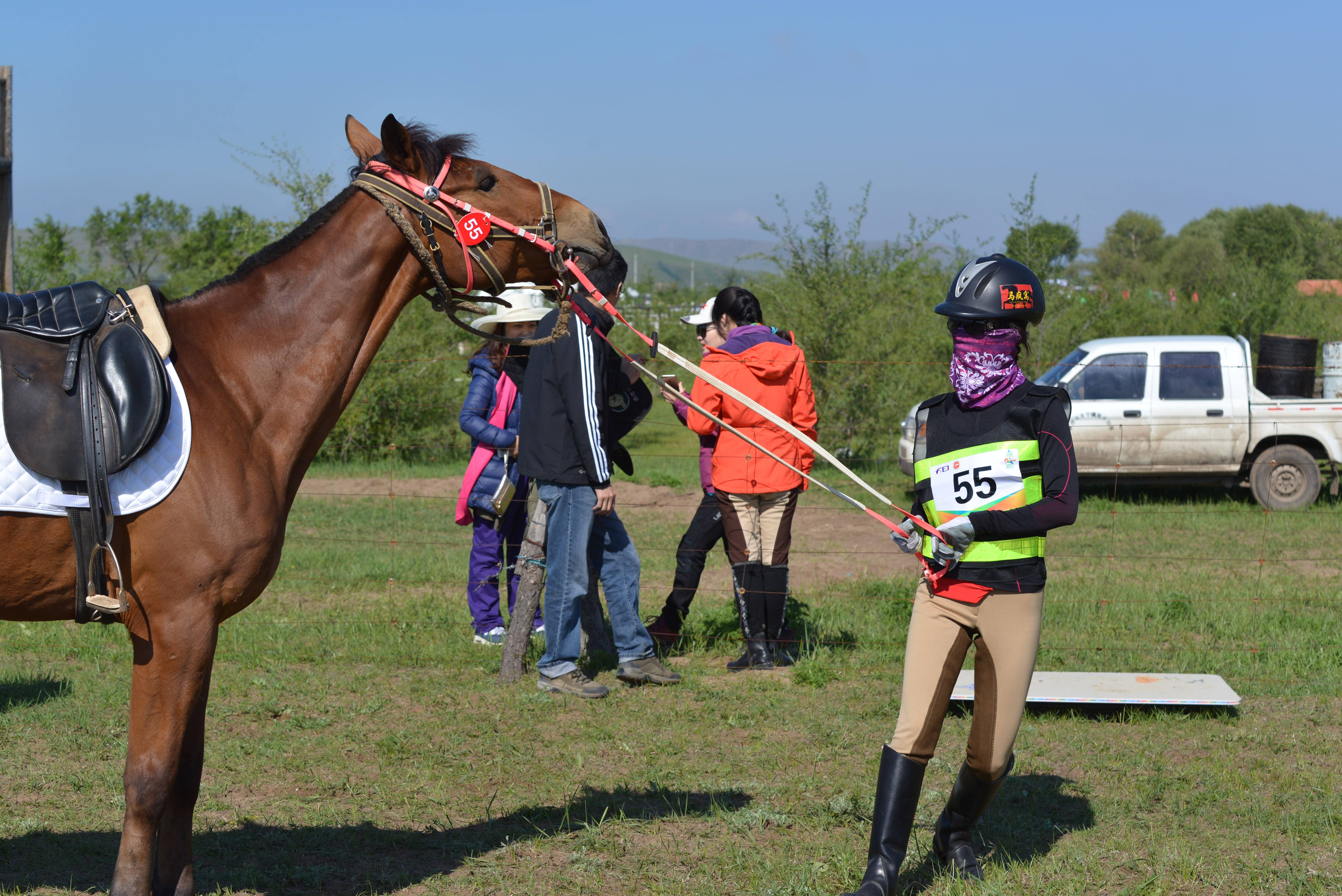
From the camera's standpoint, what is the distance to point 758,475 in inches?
247

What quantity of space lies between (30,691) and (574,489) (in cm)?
309

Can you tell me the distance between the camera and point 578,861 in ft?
12.2

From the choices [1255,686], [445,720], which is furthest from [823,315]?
[445,720]

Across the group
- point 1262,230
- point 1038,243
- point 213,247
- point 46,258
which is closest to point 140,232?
point 213,247

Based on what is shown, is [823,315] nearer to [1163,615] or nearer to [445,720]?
[1163,615]

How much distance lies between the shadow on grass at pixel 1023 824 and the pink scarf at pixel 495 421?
149 inches

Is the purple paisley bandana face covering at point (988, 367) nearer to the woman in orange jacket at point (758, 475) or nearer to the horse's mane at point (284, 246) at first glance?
the horse's mane at point (284, 246)

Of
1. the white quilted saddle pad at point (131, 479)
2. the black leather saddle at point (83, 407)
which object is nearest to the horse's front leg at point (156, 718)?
the black leather saddle at point (83, 407)

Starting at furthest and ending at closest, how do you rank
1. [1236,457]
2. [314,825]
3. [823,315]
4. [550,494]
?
[823,315] → [1236,457] → [550,494] → [314,825]

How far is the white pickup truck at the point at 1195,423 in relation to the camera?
12539mm

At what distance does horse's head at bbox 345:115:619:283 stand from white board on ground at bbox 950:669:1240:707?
293cm

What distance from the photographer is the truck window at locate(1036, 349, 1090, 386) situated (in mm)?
13078

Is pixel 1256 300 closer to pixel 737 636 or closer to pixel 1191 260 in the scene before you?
pixel 737 636

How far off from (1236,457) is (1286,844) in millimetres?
9947
